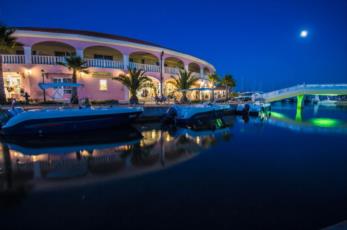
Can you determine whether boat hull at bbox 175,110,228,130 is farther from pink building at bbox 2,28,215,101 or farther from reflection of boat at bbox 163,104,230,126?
pink building at bbox 2,28,215,101

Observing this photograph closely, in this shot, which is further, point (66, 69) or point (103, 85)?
point (103, 85)

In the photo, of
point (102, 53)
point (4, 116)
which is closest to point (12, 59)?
point (102, 53)

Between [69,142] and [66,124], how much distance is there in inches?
68.8

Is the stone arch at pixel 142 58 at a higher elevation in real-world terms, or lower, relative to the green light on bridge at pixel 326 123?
higher

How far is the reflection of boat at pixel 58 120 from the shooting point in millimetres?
9391

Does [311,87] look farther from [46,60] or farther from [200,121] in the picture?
[46,60]

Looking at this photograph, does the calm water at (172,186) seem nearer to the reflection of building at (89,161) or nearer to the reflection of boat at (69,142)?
the reflection of building at (89,161)

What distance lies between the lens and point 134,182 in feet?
15.5

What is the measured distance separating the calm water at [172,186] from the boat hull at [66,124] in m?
1.40

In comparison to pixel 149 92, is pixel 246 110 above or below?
below

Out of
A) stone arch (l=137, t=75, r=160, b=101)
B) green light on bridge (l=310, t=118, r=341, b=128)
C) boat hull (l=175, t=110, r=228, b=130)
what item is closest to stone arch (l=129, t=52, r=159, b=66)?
stone arch (l=137, t=75, r=160, b=101)

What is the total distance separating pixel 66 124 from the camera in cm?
1009

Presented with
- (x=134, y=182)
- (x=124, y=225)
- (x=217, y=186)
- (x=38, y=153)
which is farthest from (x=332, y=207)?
(x=38, y=153)

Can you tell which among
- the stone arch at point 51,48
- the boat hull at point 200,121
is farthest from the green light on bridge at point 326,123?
the stone arch at point 51,48
